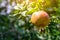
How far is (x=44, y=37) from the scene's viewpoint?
5.02 feet

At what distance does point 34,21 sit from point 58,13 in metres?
0.15

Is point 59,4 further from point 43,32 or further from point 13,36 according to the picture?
point 13,36

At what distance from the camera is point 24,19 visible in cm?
150

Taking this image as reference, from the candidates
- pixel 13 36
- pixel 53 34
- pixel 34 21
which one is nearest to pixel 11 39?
pixel 13 36

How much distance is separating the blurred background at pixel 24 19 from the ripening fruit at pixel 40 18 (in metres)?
0.04

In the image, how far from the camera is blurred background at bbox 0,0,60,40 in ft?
4.67

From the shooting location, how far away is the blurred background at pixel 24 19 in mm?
1423

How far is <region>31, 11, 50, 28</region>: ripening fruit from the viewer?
143 cm

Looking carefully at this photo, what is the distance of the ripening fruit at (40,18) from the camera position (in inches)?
56.1

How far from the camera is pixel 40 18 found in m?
1.43

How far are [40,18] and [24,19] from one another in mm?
111

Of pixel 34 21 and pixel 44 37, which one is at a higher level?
pixel 34 21

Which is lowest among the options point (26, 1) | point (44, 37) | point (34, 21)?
point (44, 37)

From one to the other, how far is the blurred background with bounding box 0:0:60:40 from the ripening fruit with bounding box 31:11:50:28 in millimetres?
36
